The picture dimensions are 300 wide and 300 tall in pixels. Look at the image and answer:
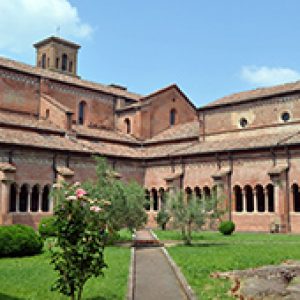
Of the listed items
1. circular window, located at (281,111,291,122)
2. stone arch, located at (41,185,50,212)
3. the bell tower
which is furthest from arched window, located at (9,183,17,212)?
the bell tower

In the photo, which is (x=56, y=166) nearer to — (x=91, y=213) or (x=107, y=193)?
(x=107, y=193)

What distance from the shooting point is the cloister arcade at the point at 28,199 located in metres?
28.1

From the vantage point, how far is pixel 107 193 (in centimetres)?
2159

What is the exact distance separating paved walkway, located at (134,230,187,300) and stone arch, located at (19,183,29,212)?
13.5 meters

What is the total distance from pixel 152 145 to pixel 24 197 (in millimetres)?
15363

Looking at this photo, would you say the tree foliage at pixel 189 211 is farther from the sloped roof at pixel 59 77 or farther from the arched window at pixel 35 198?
the sloped roof at pixel 59 77

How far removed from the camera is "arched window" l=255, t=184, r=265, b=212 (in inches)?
1172

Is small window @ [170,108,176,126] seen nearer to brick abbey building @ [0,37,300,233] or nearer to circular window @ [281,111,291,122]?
brick abbey building @ [0,37,300,233]

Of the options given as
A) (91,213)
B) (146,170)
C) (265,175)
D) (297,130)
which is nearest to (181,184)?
(146,170)

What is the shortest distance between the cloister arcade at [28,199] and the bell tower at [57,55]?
99.2 feet

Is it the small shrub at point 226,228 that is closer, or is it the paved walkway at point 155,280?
the paved walkway at point 155,280

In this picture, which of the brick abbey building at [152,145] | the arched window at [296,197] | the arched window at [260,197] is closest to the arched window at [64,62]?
the brick abbey building at [152,145]

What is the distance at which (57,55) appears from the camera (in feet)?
189

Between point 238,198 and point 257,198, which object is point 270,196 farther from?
point 238,198
